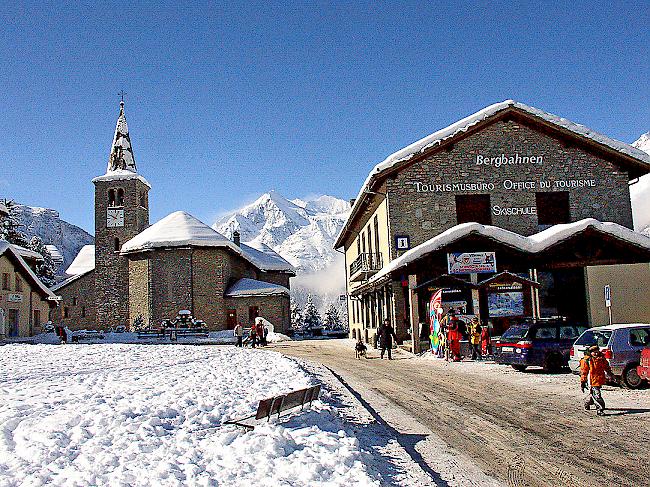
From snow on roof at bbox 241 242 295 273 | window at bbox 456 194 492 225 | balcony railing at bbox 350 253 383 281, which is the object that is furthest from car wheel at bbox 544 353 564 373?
snow on roof at bbox 241 242 295 273

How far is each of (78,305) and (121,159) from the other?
1546cm

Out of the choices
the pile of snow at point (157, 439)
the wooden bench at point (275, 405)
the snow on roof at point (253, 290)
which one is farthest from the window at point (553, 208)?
the snow on roof at point (253, 290)

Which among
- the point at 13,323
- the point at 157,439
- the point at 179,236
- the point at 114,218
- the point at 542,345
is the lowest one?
the point at 157,439

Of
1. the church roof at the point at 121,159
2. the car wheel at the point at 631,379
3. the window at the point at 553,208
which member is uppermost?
the church roof at the point at 121,159

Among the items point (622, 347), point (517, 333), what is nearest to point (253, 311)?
point (517, 333)

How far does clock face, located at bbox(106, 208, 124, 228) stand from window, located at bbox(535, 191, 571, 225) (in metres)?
46.2

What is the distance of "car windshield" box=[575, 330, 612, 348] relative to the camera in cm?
1504

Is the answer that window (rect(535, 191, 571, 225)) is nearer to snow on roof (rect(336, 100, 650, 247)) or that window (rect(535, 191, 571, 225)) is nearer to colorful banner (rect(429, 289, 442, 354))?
snow on roof (rect(336, 100, 650, 247))

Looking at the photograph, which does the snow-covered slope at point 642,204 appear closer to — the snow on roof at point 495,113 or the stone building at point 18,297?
the snow on roof at point 495,113

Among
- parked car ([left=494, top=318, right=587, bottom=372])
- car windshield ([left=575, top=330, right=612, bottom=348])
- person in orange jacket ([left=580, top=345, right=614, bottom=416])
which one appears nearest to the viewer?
person in orange jacket ([left=580, top=345, right=614, bottom=416])

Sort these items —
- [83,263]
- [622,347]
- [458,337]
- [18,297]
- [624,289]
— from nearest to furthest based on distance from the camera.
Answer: [622,347] < [458,337] < [624,289] < [18,297] < [83,263]

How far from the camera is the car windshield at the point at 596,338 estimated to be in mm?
15041

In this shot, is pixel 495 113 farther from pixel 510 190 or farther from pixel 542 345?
pixel 542 345

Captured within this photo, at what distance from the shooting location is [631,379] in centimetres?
1415
